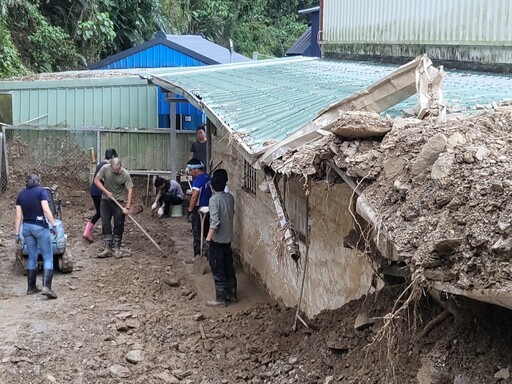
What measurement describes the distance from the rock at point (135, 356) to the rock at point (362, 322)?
9.39 feet

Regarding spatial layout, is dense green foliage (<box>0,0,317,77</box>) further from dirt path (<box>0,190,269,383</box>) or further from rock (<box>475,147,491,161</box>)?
rock (<box>475,147,491,161</box>)

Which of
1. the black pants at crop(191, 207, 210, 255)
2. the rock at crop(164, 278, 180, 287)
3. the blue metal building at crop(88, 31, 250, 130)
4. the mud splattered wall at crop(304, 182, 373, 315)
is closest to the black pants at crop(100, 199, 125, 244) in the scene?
the black pants at crop(191, 207, 210, 255)

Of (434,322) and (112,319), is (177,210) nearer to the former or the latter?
(112,319)

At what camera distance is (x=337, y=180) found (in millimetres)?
5281

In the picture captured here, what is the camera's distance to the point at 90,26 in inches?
878

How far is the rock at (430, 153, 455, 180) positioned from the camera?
400 cm

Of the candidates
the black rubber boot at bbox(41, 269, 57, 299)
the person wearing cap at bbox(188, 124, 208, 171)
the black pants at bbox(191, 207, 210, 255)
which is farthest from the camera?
the person wearing cap at bbox(188, 124, 208, 171)

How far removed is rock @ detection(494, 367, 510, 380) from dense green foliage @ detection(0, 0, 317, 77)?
16.9m

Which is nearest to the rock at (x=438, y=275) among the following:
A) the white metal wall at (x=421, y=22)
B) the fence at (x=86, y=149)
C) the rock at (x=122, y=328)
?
the rock at (x=122, y=328)

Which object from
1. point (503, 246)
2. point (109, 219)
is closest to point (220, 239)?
point (109, 219)

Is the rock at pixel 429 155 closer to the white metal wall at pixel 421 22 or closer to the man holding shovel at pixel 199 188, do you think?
the white metal wall at pixel 421 22

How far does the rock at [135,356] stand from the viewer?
25.5 ft

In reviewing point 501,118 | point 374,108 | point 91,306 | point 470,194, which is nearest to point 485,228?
point 470,194

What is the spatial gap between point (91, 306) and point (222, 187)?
7.63 ft
